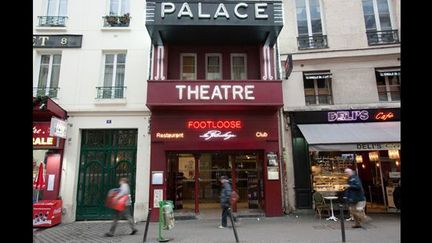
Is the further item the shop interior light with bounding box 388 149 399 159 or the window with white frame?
the window with white frame

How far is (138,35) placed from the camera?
11.9 metres

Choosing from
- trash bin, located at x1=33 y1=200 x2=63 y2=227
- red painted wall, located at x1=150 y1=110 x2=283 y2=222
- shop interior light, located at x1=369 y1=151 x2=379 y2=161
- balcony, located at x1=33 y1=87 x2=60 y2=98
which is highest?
balcony, located at x1=33 y1=87 x2=60 y2=98

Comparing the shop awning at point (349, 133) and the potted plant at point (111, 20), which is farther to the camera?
the potted plant at point (111, 20)

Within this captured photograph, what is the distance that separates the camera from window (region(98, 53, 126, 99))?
1152 cm

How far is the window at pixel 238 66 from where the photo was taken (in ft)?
40.2

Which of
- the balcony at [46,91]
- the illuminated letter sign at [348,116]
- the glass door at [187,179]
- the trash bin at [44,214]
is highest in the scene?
the balcony at [46,91]

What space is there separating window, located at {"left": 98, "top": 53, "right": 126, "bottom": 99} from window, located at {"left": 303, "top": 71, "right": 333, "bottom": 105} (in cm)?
747

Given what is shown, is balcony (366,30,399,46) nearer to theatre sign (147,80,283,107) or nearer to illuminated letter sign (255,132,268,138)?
theatre sign (147,80,283,107)

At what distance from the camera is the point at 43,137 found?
10.5m

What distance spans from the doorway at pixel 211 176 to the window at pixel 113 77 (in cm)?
327

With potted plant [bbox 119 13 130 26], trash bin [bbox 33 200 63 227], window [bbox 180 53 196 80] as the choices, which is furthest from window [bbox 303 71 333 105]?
trash bin [bbox 33 200 63 227]

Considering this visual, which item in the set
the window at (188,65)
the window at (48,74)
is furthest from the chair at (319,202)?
the window at (48,74)

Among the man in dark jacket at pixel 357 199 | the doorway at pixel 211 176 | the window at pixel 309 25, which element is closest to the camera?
the man in dark jacket at pixel 357 199

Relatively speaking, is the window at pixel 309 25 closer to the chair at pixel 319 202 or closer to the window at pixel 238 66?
the window at pixel 238 66
